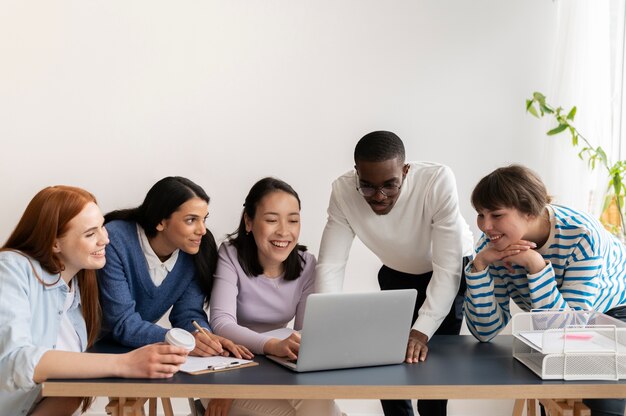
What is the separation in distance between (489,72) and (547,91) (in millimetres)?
289

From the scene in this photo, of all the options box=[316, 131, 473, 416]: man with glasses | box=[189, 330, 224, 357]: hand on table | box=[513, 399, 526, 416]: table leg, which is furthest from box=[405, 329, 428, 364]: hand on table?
box=[513, 399, 526, 416]: table leg

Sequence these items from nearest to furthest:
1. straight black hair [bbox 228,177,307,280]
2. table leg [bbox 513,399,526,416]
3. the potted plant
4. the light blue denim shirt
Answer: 1. the light blue denim shirt
2. straight black hair [bbox 228,177,307,280]
3. table leg [bbox 513,399,526,416]
4. the potted plant

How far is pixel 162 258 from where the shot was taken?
2.53 meters

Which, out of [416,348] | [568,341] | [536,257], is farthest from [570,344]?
[416,348]

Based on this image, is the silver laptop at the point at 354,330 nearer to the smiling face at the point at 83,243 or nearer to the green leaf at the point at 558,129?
the smiling face at the point at 83,243

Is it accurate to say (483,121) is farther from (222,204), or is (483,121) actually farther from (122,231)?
(122,231)

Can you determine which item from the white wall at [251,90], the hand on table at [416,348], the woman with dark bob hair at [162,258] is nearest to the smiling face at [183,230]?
the woman with dark bob hair at [162,258]

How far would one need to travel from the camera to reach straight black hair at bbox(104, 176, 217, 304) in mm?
2471

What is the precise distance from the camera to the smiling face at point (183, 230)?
2.44 m

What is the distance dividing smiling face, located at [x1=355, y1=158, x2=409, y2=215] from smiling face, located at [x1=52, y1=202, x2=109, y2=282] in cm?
80

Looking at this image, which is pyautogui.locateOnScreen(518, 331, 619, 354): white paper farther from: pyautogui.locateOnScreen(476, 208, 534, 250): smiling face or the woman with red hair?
the woman with red hair

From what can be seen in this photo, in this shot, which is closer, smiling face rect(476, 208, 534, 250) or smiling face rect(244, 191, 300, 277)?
smiling face rect(476, 208, 534, 250)

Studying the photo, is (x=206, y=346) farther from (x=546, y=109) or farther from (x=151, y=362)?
(x=546, y=109)

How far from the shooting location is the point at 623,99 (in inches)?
138
